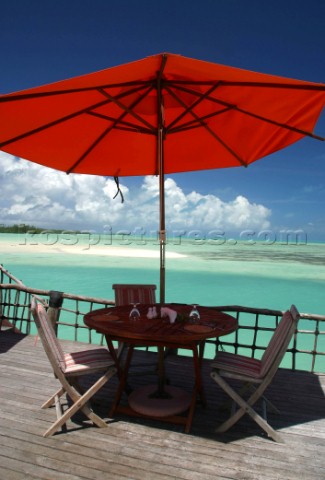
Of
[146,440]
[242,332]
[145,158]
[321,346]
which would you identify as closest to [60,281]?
[242,332]

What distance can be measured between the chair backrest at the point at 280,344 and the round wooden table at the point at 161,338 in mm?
359

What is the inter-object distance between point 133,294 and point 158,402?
5.18ft

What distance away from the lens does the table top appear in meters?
2.71

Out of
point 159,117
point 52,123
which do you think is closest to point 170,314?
point 159,117

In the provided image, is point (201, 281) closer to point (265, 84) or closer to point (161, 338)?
point (161, 338)

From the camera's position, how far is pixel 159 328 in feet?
9.64

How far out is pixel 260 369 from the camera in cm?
291

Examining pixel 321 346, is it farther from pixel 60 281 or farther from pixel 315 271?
pixel 315 271

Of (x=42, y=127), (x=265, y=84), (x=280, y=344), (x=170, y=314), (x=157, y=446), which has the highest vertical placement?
(x=265, y=84)

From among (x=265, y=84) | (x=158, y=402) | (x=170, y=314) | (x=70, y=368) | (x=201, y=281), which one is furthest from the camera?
(x=201, y=281)

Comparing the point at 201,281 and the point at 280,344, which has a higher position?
the point at 280,344

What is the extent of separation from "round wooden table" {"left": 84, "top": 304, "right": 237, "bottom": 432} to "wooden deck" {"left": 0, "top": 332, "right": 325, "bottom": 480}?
13cm

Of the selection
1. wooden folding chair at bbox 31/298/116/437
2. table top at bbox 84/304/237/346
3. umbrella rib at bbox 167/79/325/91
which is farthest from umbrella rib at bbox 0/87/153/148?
table top at bbox 84/304/237/346

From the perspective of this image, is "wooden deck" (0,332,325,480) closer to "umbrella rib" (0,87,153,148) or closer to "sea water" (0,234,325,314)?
"umbrella rib" (0,87,153,148)
